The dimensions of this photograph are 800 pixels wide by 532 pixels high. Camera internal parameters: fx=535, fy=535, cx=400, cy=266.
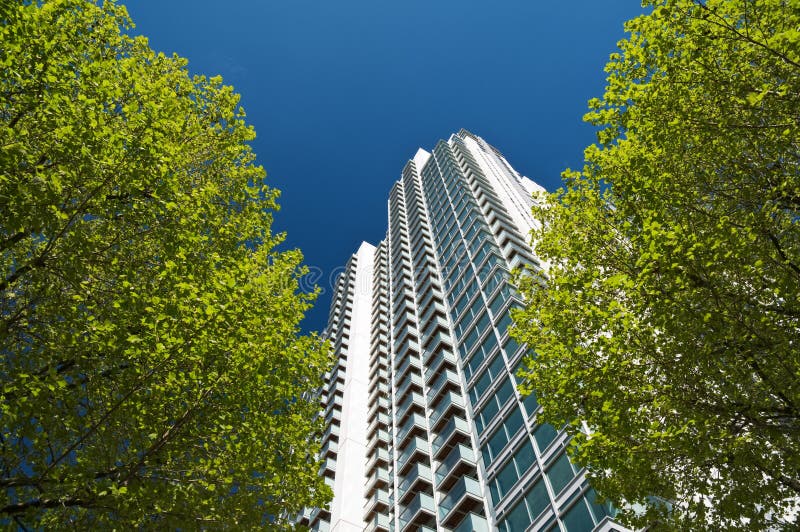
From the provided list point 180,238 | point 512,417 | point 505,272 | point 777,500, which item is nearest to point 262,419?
point 180,238

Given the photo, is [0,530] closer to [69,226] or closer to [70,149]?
[69,226]

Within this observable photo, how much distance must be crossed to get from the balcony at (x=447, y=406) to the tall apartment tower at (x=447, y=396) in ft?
0.32

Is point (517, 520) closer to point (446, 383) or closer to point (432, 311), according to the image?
point (446, 383)

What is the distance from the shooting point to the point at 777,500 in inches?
354

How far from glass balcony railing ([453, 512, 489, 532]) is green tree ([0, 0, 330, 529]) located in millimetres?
15632

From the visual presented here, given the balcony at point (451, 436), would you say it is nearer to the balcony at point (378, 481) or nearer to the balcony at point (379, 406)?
the balcony at point (378, 481)

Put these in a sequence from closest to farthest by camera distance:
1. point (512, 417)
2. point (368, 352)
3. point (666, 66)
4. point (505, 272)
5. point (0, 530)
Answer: point (0, 530), point (666, 66), point (512, 417), point (505, 272), point (368, 352)

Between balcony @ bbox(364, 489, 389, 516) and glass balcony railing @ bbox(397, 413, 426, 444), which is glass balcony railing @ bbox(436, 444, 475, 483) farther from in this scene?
balcony @ bbox(364, 489, 389, 516)

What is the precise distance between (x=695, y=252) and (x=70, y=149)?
10184mm

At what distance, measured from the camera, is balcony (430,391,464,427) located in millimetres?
32438

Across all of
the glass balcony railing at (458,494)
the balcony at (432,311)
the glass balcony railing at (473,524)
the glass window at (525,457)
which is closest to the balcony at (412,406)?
the balcony at (432,311)

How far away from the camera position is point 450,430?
3088 cm

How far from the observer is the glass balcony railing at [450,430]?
30558mm

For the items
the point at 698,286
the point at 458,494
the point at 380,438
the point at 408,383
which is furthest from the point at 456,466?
the point at 698,286
